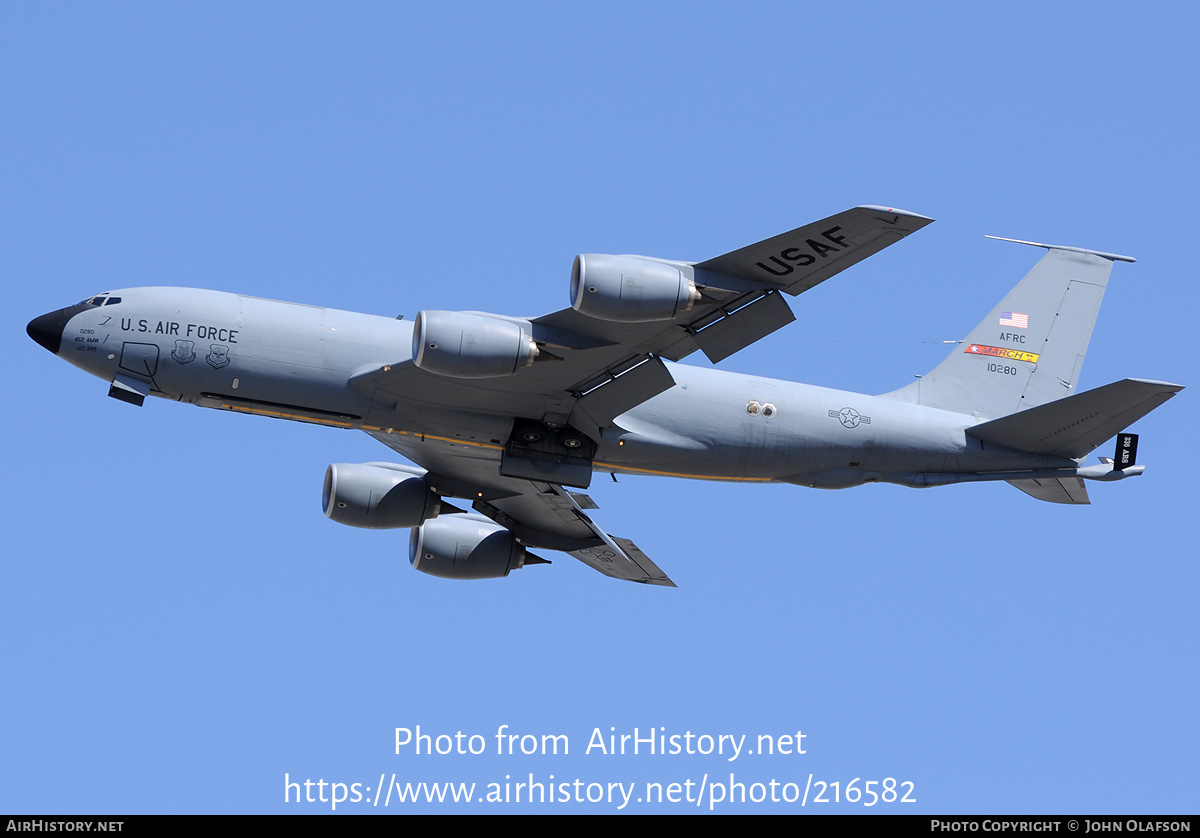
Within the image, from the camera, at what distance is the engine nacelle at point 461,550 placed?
3959cm

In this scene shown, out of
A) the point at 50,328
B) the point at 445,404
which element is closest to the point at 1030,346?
the point at 445,404

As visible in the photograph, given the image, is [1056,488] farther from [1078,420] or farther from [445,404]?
[445,404]

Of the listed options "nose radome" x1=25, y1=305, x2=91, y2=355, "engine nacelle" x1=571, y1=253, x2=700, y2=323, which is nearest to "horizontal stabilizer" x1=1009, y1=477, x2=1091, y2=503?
"engine nacelle" x1=571, y1=253, x2=700, y2=323

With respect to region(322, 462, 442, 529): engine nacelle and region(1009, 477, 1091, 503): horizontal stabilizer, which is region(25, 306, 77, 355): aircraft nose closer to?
region(322, 462, 442, 529): engine nacelle

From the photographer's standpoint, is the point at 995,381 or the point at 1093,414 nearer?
the point at 1093,414

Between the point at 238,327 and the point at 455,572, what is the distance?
1034 cm

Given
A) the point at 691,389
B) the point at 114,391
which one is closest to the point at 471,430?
the point at 691,389

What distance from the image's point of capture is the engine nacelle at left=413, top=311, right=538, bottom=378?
3056 cm

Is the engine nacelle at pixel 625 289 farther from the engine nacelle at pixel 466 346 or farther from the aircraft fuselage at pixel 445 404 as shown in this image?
the aircraft fuselage at pixel 445 404

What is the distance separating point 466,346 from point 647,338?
13.0 ft

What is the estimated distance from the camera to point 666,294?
29.3 meters

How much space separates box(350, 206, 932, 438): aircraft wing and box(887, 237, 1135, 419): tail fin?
325 inches
